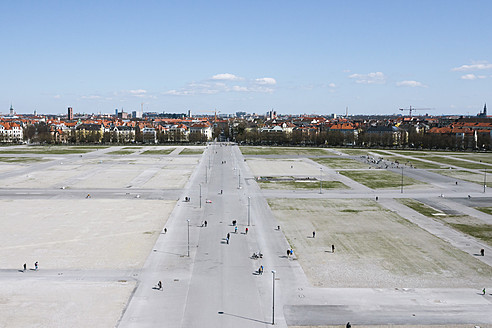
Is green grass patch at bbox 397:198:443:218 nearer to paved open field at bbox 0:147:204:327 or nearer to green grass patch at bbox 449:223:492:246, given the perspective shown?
green grass patch at bbox 449:223:492:246

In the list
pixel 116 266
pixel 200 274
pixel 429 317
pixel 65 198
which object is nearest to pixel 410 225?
pixel 429 317

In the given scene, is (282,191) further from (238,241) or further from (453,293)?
(453,293)

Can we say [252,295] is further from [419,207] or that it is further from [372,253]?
[419,207]

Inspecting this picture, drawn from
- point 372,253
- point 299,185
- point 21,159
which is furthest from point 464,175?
point 21,159

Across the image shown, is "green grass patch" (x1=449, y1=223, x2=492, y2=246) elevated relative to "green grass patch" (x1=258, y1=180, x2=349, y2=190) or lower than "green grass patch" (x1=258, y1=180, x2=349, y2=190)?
lower

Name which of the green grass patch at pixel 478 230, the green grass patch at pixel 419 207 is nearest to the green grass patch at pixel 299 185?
the green grass patch at pixel 419 207

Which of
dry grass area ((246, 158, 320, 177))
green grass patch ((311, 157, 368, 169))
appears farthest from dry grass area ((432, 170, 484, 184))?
dry grass area ((246, 158, 320, 177))
